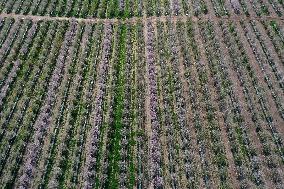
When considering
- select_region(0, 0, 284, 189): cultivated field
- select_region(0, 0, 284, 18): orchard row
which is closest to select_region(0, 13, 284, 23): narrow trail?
select_region(0, 0, 284, 189): cultivated field

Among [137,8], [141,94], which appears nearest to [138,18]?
[137,8]

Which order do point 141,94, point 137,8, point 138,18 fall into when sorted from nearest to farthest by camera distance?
point 141,94, point 138,18, point 137,8

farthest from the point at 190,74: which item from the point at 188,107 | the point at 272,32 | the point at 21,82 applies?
the point at 21,82

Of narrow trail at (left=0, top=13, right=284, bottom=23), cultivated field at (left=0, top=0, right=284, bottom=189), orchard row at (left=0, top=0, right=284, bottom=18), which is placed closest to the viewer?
cultivated field at (left=0, top=0, right=284, bottom=189)

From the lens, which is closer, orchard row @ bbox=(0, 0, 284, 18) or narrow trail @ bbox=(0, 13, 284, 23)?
narrow trail @ bbox=(0, 13, 284, 23)

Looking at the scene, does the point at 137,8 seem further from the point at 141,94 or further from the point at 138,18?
the point at 141,94

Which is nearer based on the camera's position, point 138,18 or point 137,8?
point 138,18

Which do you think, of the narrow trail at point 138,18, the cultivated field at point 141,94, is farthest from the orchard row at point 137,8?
the narrow trail at point 138,18

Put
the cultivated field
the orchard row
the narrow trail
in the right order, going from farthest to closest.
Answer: the orchard row → the narrow trail → the cultivated field

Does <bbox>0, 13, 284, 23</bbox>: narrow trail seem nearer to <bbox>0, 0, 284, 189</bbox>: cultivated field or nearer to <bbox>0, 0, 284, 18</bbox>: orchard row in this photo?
<bbox>0, 0, 284, 189</bbox>: cultivated field

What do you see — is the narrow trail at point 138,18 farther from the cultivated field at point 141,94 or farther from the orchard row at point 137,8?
the orchard row at point 137,8
